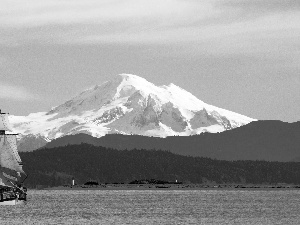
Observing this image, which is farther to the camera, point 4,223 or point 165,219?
point 165,219

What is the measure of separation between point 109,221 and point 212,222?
20.5m

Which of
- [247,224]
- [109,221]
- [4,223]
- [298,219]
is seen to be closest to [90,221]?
[109,221]

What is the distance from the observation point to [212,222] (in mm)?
186375

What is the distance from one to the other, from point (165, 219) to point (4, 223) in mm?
34753

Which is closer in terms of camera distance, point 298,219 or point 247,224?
point 247,224

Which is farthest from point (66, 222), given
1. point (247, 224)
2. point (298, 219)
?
point (298, 219)

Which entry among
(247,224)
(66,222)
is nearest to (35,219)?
(66,222)

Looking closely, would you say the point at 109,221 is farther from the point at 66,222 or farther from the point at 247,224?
the point at 247,224

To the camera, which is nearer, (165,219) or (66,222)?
(66,222)

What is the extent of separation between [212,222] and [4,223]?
1599 inches

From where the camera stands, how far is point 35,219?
194375 mm

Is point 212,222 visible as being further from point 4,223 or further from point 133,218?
point 4,223

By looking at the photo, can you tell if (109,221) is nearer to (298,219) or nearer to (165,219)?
(165,219)

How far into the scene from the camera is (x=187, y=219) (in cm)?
19438
